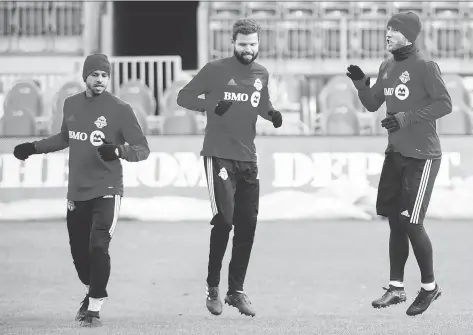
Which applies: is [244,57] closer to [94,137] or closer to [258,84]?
[258,84]

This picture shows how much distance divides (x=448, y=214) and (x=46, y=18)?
33.5 feet

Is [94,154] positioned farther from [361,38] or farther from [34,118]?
[361,38]

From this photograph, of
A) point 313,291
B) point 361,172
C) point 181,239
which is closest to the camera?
point 313,291

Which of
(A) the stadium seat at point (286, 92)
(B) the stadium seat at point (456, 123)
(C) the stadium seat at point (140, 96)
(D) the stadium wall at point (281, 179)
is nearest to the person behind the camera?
(D) the stadium wall at point (281, 179)

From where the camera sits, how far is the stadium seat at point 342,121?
11.5 m

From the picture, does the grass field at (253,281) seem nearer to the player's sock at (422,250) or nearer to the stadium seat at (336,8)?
the player's sock at (422,250)

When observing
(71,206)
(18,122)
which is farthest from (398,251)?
(18,122)

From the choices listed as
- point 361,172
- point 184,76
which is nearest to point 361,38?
point 184,76

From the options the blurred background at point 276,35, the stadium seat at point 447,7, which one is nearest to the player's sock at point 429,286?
the blurred background at point 276,35

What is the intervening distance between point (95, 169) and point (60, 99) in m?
7.15

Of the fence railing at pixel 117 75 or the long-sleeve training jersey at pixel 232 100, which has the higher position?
the fence railing at pixel 117 75

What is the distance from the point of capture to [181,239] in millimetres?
9391

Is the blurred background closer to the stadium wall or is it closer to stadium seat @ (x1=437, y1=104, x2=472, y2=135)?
stadium seat @ (x1=437, y1=104, x2=472, y2=135)

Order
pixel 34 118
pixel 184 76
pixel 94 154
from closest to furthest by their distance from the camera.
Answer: pixel 94 154 < pixel 34 118 < pixel 184 76
